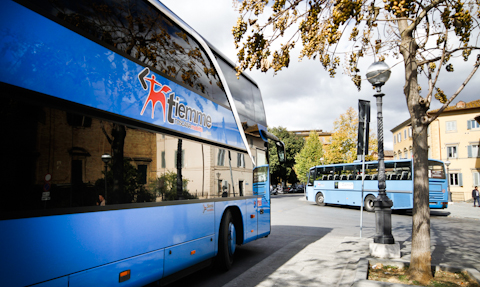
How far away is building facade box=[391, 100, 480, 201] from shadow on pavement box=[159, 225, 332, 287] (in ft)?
124

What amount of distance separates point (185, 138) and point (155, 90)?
3.06 feet

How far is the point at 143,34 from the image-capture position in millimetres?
4602

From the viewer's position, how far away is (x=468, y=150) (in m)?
42.1

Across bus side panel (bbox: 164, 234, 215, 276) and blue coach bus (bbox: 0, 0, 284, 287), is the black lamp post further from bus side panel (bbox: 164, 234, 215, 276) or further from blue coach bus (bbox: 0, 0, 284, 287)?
bus side panel (bbox: 164, 234, 215, 276)

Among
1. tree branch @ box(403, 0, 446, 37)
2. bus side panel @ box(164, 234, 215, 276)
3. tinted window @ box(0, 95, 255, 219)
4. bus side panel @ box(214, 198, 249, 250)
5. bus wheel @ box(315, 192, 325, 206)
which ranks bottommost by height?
bus wheel @ box(315, 192, 325, 206)

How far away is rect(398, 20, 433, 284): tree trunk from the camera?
5262 millimetres

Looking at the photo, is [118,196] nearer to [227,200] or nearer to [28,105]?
[28,105]

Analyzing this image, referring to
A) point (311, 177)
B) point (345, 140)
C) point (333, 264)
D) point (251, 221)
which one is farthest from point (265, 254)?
point (345, 140)

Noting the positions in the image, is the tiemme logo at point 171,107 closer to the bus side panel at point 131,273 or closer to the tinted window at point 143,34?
the tinted window at point 143,34

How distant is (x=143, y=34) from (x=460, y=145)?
48.9m

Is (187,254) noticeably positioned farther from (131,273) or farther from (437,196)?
(437,196)

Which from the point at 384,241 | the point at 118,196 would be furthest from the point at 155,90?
the point at 384,241

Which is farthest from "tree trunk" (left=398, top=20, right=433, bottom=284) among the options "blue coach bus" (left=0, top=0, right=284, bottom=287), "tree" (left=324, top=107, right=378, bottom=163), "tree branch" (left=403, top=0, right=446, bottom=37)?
"tree" (left=324, top=107, right=378, bottom=163)

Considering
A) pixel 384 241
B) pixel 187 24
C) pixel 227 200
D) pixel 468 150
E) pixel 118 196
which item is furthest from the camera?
pixel 468 150
